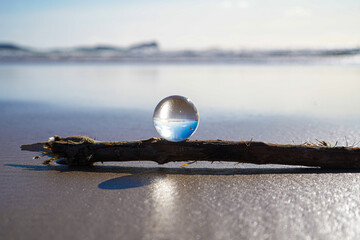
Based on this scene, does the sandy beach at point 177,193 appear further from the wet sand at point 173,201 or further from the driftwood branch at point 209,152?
the driftwood branch at point 209,152

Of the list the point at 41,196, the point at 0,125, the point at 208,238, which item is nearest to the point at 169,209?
the point at 208,238

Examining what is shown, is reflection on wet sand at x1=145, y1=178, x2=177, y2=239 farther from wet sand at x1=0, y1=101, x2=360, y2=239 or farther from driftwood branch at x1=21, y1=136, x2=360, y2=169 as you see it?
→ driftwood branch at x1=21, y1=136, x2=360, y2=169

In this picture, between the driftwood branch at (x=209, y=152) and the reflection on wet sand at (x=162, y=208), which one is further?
the driftwood branch at (x=209, y=152)

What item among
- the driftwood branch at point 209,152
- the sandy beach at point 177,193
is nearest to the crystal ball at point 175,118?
the driftwood branch at point 209,152

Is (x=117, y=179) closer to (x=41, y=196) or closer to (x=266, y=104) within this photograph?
(x=41, y=196)

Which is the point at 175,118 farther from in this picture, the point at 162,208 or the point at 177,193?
the point at 162,208

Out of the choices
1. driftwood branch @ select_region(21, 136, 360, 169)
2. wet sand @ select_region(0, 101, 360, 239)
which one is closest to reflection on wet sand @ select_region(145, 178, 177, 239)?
wet sand @ select_region(0, 101, 360, 239)
